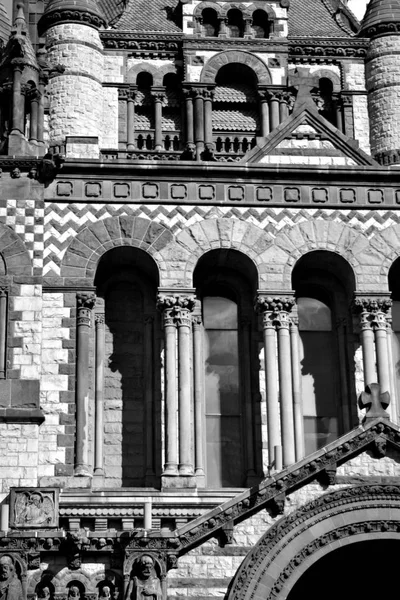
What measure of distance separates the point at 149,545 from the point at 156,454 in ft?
23.2

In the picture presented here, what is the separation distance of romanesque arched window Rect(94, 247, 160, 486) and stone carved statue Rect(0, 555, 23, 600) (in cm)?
677

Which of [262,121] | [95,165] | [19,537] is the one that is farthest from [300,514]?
[262,121]

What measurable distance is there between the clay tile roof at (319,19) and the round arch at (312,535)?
26.3 m

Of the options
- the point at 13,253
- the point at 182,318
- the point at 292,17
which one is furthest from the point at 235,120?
the point at 13,253

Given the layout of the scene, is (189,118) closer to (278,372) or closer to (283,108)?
(283,108)

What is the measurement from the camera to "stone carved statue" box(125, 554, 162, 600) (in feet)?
112

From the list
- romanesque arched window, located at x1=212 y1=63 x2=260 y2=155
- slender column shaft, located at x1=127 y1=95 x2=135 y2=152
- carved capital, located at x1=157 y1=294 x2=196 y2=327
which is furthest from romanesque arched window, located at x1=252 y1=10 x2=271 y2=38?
carved capital, located at x1=157 y1=294 x2=196 y2=327

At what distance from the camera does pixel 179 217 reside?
140ft

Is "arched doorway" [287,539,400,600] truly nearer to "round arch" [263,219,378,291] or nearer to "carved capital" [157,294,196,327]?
"carved capital" [157,294,196,327]

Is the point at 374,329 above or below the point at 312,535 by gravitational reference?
above

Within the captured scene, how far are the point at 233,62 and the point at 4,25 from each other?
25.1 feet

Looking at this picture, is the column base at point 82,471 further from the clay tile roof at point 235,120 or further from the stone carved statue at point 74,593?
the clay tile roof at point 235,120

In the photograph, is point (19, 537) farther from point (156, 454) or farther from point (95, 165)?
point (95, 165)

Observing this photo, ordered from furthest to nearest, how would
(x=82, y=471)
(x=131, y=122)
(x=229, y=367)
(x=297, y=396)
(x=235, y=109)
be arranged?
1. (x=235, y=109)
2. (x=131, y=122)
3. (x=229, y=367)
4. (x=297, y=396)
5. (x=82, y=471)
